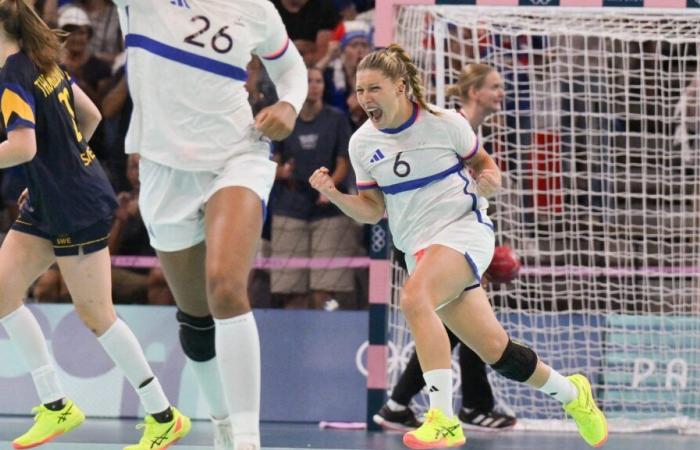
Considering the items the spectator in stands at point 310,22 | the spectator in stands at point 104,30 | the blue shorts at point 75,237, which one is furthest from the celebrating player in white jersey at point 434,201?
the spectator in stands at point 104,30

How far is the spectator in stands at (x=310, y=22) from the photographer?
9258 millimetres

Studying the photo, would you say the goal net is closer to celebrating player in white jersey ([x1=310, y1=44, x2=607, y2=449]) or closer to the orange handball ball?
the orange handball ball

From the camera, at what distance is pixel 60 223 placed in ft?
18.1

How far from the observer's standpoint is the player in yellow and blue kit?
17.9 ft

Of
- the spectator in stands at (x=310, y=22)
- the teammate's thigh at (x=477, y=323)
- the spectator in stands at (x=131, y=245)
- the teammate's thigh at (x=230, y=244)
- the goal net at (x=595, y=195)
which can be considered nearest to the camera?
the teammate's thigh at (x=230, y=244)

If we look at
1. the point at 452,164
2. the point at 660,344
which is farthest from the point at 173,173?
the point at 660,344

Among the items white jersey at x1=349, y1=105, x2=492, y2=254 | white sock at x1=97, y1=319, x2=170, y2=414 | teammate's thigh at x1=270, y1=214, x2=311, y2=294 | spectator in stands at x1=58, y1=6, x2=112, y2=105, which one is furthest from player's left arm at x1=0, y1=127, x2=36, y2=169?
spectator in stands at x1=58, y1=6, x2=112, y2=105

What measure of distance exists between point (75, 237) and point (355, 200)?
4.13 ft

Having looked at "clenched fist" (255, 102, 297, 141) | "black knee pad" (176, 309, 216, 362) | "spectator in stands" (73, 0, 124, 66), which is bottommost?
"black knee pad" (176, 309, 216, 362)

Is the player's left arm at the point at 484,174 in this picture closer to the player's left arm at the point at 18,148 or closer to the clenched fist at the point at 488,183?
the clenched fist at the point at 488,183

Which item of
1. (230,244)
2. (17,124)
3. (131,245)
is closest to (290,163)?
(131,245)

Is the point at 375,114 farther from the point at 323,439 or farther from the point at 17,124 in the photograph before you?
the point at 323,439

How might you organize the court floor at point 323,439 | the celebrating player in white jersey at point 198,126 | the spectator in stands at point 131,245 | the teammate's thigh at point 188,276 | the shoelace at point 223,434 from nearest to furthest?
1. the celebrating player in white jersey at point 198,126
2. the teammate's thigh at point 188,276
3. the shoelace at point 223,434
4. the court floor at point 323,439
5. the spectator in stands at point 131,245

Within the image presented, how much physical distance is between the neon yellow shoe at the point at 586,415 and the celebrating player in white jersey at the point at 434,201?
3.1 inches
